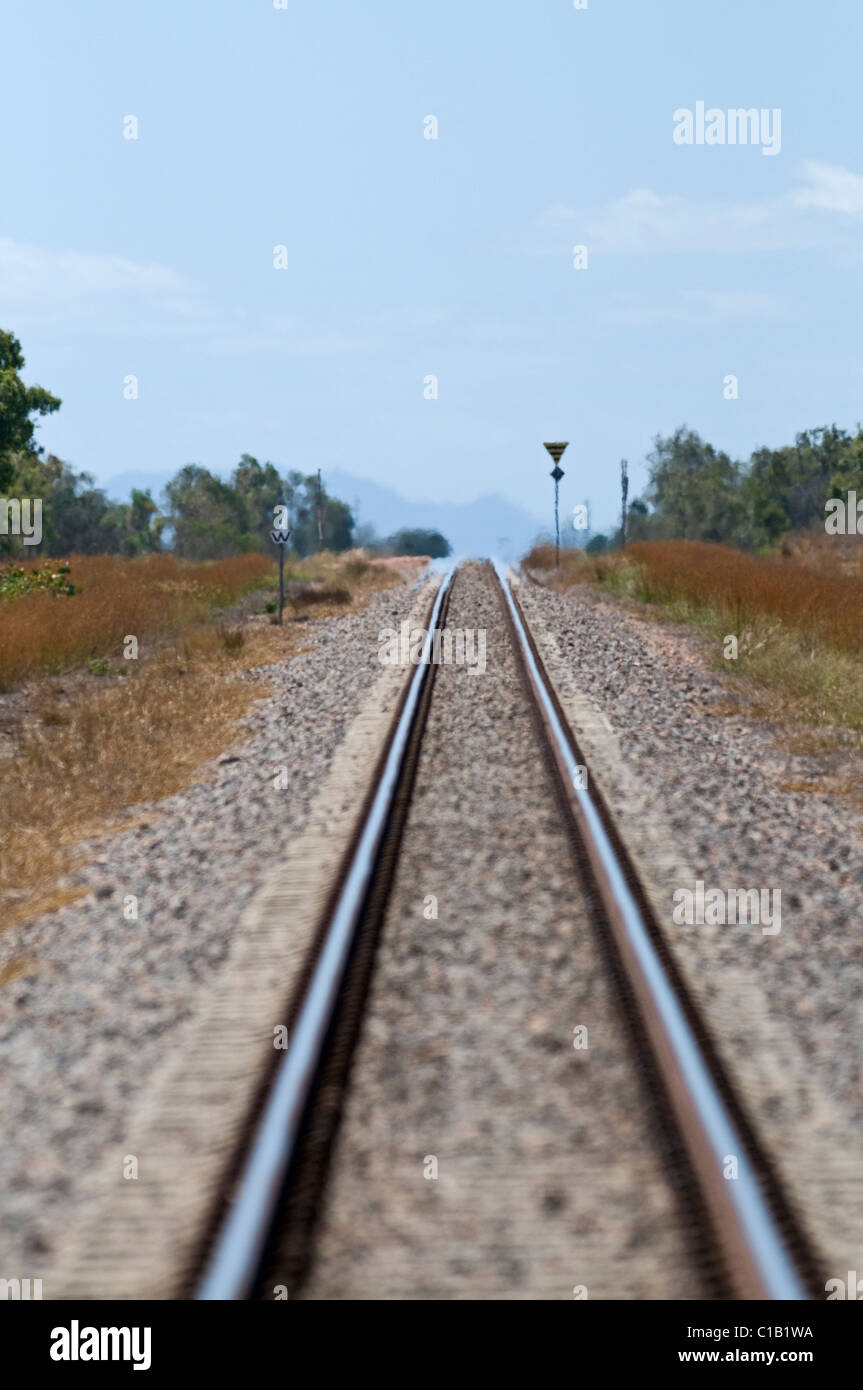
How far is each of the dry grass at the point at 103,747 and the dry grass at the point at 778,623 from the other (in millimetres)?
5529

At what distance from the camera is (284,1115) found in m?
4.18

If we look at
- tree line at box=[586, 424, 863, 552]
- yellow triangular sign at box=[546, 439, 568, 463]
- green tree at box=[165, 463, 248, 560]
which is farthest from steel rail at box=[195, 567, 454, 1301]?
green tree at box=[165, 463, 248, 560]

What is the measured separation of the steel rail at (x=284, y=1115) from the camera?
3379 mm

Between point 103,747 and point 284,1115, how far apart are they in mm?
7456

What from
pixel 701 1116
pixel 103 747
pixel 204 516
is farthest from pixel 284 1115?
pixel 204 516

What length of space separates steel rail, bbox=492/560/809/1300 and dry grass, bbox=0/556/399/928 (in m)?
3.06

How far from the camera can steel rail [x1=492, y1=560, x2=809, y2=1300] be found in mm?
3371

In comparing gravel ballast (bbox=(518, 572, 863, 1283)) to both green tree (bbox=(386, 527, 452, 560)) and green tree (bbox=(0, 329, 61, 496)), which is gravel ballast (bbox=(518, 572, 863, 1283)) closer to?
green tree (bbox=(0, 329, 61, 496))

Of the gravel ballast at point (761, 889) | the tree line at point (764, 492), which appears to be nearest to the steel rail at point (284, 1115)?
the gravel ballast at point (761, 889)

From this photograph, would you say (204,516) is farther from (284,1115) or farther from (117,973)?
(284,1115)

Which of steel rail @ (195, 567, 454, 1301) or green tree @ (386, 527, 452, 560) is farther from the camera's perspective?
green tree @ (386, 527, 452, 560)

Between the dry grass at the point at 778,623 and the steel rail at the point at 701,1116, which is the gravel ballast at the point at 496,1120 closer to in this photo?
→ the steel rail at the point at 701,1116
